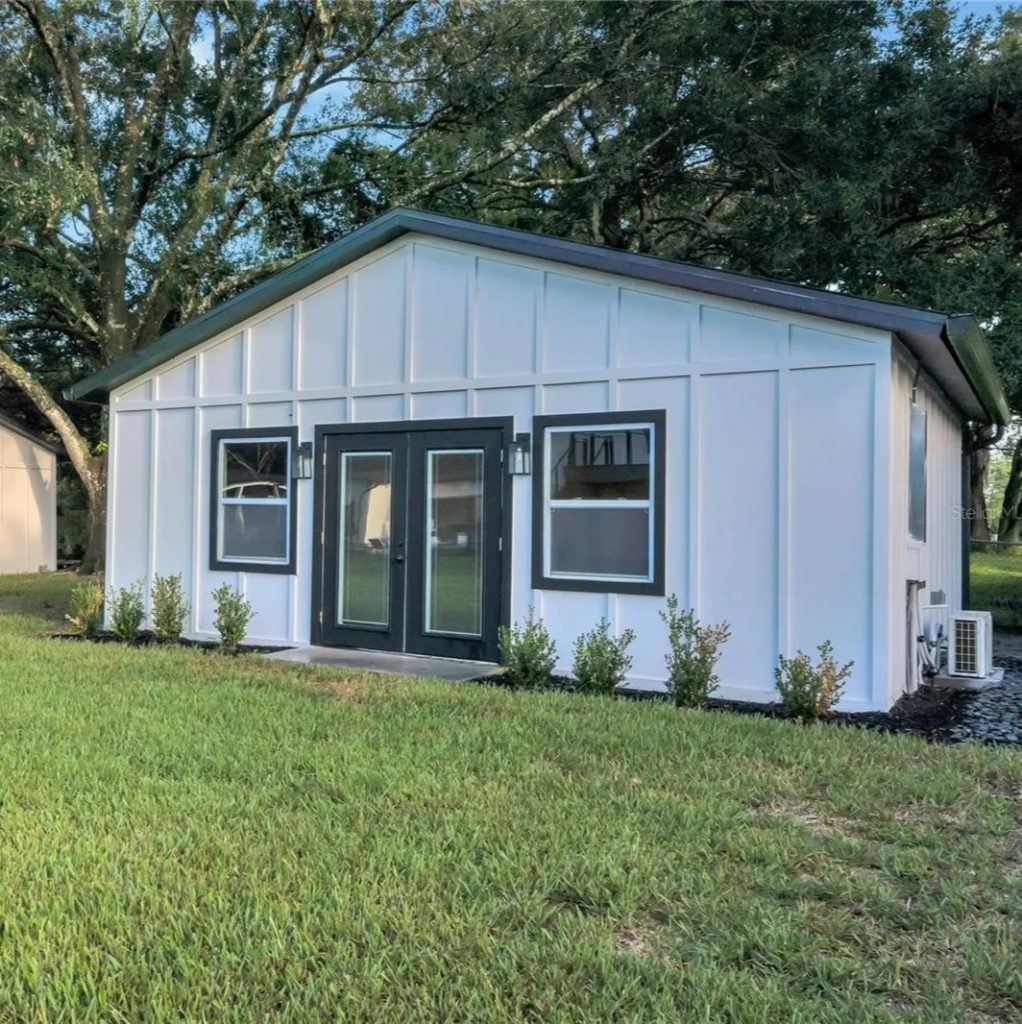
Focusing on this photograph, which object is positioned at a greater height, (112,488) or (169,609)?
(112,488)

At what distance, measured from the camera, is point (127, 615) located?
951cm

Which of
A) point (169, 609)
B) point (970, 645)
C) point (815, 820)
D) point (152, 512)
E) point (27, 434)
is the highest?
point (27, 434)

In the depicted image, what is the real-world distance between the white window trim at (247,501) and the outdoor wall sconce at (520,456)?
8.18 feet

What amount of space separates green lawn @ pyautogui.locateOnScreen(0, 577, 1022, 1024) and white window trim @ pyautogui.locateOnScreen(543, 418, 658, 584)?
1.96 m

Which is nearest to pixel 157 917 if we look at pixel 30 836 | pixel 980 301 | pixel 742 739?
pixel 30 836

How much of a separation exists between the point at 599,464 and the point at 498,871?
4806 millimetres

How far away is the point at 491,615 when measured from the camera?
322 inches

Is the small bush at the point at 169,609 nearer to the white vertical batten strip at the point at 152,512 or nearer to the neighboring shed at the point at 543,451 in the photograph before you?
the neighboring shed at the point at 543,451

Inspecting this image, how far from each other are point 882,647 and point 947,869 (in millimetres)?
3206

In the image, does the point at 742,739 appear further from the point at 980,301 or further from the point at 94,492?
the point at 94,492

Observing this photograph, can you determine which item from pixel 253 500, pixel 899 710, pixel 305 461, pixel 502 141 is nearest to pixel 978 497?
pixel 502 141

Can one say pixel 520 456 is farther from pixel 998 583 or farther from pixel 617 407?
pixel 998 583

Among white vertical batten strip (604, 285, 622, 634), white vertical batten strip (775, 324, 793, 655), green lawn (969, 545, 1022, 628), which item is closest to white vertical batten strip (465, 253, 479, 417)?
white vertical batten strip (604, 285, 622, 634)

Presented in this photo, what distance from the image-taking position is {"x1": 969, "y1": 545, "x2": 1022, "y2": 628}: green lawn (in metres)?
13.7
